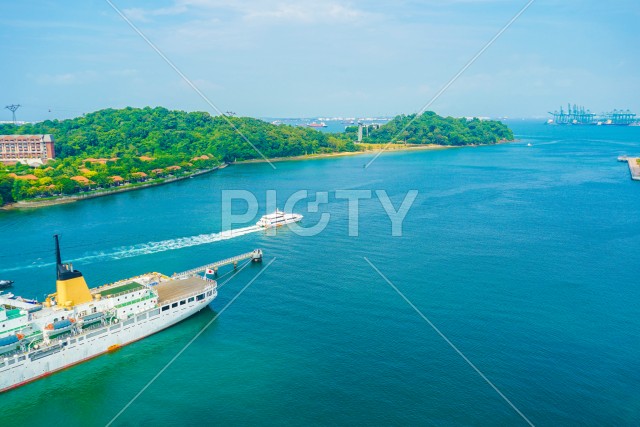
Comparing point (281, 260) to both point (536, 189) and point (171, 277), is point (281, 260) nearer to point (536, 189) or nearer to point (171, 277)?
point (171, 277)

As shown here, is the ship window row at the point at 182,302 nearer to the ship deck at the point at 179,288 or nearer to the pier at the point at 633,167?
the ship deck at the point at 179,288

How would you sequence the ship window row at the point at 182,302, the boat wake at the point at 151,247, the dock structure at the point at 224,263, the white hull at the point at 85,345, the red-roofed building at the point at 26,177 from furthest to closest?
the red-roofed building at the point at 26,177 < the boat wake at the point at 151,247 < the dock structure at the point at 224,263 < the ship window row at the point at 182,302 < the white hull at the point at 85,345

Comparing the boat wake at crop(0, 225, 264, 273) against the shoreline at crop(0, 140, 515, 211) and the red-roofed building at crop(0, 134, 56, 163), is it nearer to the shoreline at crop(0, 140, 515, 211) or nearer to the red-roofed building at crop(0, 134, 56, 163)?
the shoreline at crop(0, 140, 515, 211)

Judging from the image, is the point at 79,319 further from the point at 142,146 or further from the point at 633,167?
the point at 633,167

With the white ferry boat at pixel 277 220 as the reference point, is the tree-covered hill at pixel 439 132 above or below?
above

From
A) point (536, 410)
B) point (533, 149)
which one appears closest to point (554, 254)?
point (536, 410)

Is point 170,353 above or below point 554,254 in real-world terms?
below

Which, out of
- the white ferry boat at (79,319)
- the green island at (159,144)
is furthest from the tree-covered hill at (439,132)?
the white ferry boat at (79,319)

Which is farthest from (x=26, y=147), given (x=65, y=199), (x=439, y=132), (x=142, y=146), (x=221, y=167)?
(x=439, y=132)
